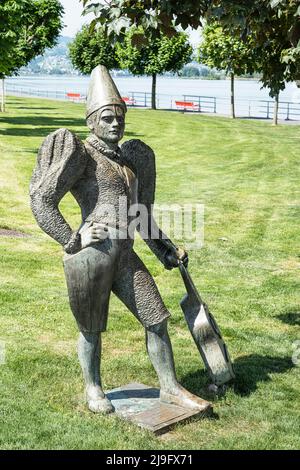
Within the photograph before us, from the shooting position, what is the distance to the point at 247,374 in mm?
7203

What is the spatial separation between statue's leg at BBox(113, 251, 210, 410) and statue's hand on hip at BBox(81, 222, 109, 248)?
0.35 meters

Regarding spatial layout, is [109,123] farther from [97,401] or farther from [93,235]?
[97,401]

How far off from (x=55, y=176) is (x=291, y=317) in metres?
4.62

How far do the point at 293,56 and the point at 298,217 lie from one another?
25.2 feet

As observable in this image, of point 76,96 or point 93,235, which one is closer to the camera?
point 93,235

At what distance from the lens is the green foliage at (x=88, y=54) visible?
173 ft

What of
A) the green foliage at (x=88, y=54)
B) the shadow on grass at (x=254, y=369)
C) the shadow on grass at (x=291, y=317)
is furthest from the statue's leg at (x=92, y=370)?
the green foliage at (x=88, y=54)

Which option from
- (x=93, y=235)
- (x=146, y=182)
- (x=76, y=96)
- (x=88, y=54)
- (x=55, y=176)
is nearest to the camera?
(x=55, y=176)

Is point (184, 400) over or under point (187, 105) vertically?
under

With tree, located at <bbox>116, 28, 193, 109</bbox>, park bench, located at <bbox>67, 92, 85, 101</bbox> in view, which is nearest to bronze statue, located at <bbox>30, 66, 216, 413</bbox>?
tree, located at <bbox>116, 28, 193, 109</bbox>

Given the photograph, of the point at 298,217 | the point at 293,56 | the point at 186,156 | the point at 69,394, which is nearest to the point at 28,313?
the point at 69,394

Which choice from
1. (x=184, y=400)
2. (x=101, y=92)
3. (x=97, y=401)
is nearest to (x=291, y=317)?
(x=184, y=400)

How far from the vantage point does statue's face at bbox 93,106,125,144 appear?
573 cm
